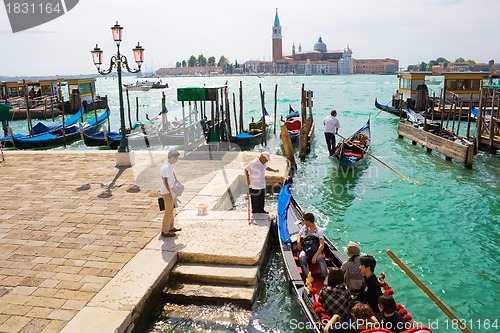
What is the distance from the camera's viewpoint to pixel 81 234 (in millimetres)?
5480

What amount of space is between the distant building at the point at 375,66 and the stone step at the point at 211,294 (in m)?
135

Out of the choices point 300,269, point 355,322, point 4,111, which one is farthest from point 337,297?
point 4,111

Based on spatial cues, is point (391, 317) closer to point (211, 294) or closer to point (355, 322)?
point (355, 322)

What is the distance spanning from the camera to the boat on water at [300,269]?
12.6ft

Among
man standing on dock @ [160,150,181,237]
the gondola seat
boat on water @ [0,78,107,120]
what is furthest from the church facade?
man standing on dock @ [160,150,181,237]

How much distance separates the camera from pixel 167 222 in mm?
5352

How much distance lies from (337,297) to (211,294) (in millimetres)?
1406

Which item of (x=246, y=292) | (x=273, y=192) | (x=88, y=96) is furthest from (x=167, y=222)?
(x=88, y=96)

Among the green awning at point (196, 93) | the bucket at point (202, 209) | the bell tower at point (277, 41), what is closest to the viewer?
the bucket at point (202, 209)

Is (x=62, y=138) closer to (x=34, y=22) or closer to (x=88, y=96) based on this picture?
(x=34, y=22)

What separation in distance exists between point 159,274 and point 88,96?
29.3 m

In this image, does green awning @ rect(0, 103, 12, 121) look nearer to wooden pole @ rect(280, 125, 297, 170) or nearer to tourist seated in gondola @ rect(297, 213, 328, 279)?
wooden pole @ rect(280, 125, 297, 170)

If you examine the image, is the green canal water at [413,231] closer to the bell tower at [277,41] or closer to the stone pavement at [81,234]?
the stone pavement at [81,234]

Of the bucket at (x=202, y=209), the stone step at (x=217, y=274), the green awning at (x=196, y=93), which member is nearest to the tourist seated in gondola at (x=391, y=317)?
the stone step at (x=217, y=274)
